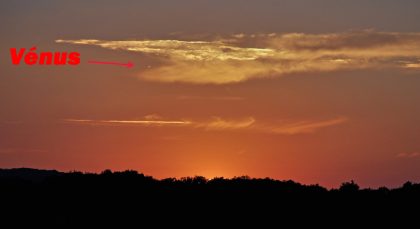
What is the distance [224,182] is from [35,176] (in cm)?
2589

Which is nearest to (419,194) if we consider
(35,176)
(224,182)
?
(224,182)

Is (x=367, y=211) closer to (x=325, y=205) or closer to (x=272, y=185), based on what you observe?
(x=325, y=205)

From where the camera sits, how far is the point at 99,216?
60156 mm

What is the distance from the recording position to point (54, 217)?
197ft

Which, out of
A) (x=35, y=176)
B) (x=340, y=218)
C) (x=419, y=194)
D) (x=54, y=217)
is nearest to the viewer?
(x=54, y=217)

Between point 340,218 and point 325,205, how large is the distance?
366 cm

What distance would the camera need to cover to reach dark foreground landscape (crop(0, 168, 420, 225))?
60844 millimetres

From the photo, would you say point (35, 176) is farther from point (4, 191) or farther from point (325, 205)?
point (325, 205)

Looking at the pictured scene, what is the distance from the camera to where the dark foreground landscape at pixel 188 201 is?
60.8 m

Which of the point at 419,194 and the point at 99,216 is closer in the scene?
the point at 99,216

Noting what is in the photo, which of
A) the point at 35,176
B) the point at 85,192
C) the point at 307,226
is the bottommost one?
the point at 307,226

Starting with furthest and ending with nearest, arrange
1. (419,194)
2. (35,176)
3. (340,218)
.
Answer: (35,176) → (419,194) → (340,218)

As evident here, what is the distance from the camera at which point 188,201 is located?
6575 centimetres

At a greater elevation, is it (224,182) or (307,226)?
(224,182)
